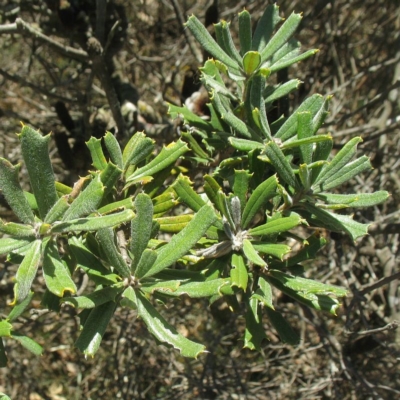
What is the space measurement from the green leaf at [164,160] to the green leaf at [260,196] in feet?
0.80

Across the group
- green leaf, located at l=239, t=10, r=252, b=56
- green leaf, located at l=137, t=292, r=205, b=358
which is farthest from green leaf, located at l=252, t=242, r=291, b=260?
green leaf, located at l=239, t=10, r=252, b=56

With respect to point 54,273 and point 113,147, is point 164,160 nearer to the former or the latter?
point 113,147

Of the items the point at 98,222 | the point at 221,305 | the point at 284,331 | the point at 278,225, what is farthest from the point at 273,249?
the point at 221,305

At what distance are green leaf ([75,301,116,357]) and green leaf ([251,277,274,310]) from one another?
352 mm

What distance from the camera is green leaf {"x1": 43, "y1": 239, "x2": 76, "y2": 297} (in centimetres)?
94

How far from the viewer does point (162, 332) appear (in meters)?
1.04

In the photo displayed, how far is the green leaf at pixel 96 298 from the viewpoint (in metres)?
0.98

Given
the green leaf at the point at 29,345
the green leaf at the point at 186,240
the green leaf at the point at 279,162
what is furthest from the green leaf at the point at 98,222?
the green leaf at the point at 29,345

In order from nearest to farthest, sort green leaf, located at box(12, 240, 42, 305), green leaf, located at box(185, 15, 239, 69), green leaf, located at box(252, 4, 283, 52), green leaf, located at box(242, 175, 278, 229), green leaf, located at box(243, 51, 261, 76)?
green leaf, located at box(12, 240, 42, 305), green leaf, located at box(242, 175, 278, 229), green leaf, located at box(243, 51, 261, 76), green leaf, located at box(185, 15, 239, 69), green leaf, located at box(252, 4, 283, 52)

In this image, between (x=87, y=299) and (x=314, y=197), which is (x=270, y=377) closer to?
(x=314, y=197)

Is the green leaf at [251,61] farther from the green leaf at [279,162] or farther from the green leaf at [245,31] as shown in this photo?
the green leaf at [279,162]

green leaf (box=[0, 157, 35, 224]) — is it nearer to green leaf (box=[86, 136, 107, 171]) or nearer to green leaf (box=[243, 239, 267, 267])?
green leaf (box=[86, 136, 107, 171])

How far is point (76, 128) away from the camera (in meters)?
2.13

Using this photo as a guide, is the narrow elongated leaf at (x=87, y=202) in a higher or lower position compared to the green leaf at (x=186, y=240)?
higher
